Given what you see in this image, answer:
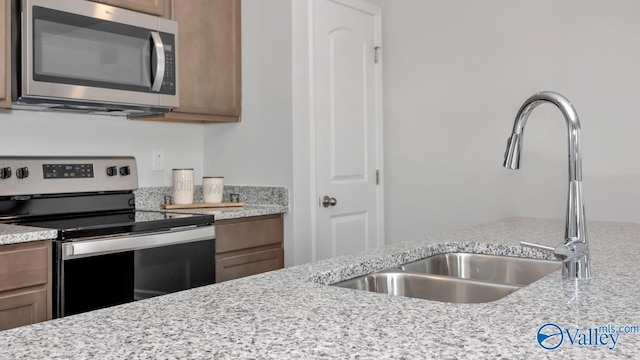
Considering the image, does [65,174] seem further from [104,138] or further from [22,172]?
[104,138]

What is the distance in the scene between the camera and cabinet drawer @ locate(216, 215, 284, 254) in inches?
104

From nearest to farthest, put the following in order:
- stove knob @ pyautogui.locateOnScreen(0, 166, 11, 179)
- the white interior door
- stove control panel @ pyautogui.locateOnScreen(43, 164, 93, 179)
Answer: stove knob @ pyautogui.locateOnScreen(0, 166, 11, 179)
stove control panel @ pyautogui.locateOnScreen(43, 164, 93, 179)
the white interior door

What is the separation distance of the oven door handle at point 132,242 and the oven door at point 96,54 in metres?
0.63

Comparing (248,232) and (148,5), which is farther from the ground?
(148,5)

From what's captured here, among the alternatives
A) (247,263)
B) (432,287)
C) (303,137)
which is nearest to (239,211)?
(247,263)

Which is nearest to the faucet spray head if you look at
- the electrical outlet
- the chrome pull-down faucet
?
the chrome pull-down faucet

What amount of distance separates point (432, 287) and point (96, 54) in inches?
70.1

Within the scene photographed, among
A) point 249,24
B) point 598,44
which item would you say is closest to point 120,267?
point 249,24

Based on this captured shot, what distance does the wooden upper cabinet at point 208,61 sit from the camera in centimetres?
285

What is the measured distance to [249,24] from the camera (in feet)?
10.2

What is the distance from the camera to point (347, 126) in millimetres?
3268

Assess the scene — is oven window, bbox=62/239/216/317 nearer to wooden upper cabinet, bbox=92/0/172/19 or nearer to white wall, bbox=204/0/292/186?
white wall, bbox=204/0/292/186

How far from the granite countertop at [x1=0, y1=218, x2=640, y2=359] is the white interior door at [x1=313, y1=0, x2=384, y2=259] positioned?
1.94 metres

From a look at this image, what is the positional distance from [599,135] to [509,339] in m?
2.27
